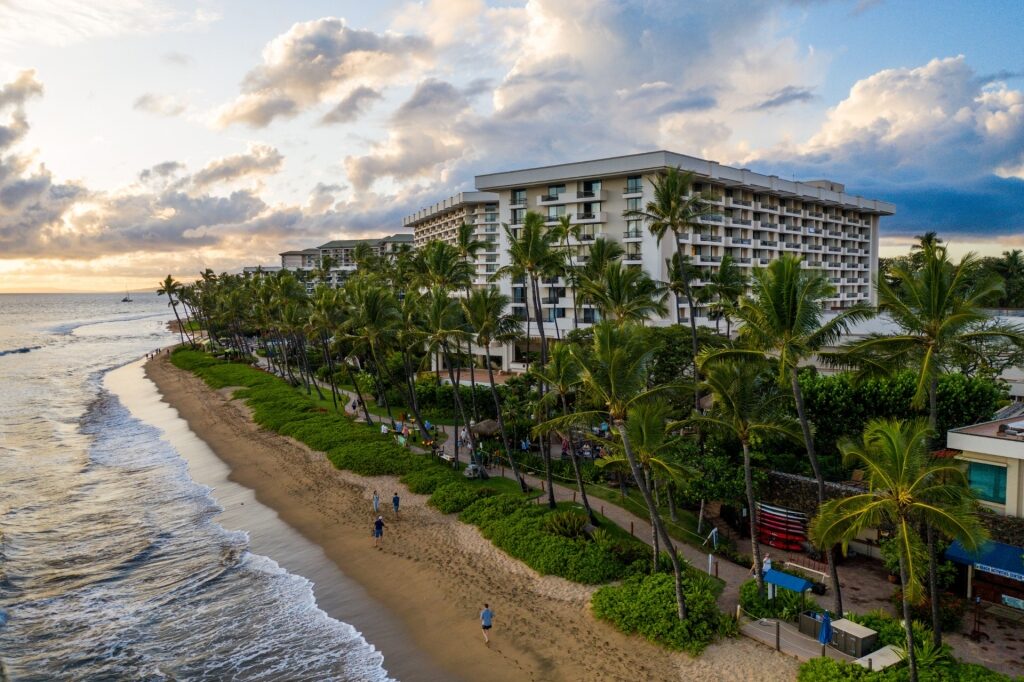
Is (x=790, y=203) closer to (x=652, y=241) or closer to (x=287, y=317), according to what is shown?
(x=652, y=241)

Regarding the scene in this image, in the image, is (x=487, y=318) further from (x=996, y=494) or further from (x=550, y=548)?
(x=996, y=494)

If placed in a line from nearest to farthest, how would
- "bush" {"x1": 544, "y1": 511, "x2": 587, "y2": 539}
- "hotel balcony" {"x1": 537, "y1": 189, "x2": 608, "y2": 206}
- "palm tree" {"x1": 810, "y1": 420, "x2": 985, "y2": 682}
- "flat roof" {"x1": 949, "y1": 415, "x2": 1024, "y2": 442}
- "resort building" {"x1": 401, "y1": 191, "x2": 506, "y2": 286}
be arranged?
"palm tree" {"x1": 810, "y1": 420, "x2": 985, "y2": 682}, "flat roof" {"x1": 949, "y1": 415, "x2": 1024, "y2": 442}, "bush" {"x1": 544, "y1": 511, "x2": 587, "y2": 539}, "hotel balcony" {"x1": 537, "y1": 189, "x2": 608, "y2": 206}, "resort building" {"x1": 401, "y1": 191, "x2": 506, "y2": 286}

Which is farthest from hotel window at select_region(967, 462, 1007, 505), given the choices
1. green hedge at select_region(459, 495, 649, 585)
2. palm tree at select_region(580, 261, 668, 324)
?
palm tree at select_region(580, 261, 668, 324)

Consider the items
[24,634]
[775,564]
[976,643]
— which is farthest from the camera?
[775,564]

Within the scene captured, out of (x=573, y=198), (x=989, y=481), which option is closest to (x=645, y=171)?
(x=573, y=198)

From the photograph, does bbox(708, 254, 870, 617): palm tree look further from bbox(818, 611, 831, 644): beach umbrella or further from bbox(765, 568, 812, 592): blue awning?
bbox(818, 611, 831, 644): beach umbrella

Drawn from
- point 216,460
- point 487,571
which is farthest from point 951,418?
point 216,460
